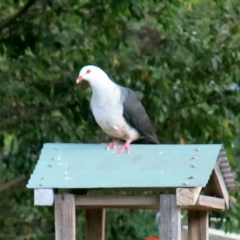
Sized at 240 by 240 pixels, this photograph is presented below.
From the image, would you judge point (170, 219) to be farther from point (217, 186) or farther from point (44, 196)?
point (217, 186)

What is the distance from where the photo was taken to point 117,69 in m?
6.53

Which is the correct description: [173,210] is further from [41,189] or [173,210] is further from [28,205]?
[28,205]

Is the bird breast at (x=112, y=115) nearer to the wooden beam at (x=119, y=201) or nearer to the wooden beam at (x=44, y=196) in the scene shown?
the wooden beam at (x=119, y=201)

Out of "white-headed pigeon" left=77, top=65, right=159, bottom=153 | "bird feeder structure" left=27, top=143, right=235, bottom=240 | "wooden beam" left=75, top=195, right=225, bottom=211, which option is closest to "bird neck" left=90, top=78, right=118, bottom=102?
"white-headed pigeon" left=77, top=65, right=159, bottom=153

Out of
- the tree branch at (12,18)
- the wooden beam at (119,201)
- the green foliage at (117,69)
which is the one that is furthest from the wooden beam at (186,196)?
the tree branch at (12,18)

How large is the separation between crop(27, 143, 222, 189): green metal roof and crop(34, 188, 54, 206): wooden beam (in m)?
0.02

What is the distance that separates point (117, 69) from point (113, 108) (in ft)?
5.33

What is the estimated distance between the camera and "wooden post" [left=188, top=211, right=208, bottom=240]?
191 inches

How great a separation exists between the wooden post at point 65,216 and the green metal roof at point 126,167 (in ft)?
0.35

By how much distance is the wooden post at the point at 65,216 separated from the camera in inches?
167

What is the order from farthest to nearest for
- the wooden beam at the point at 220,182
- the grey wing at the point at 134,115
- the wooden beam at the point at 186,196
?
1. the grey wing at the point at 134,115
2. the wooden beam at the point at 220,182
3. the wooden beam at the point at 186,196

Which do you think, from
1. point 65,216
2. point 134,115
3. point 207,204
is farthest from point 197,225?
point 65,216

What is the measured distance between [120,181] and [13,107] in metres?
2.48

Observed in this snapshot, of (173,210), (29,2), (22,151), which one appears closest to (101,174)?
(173,210)
